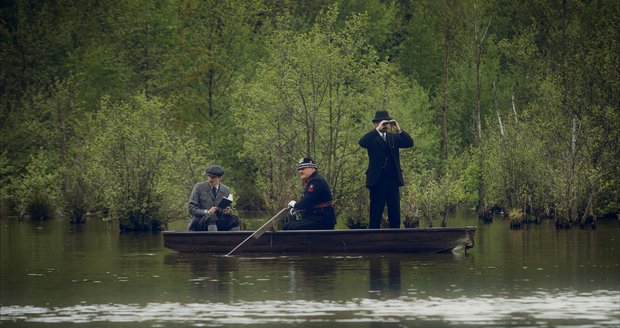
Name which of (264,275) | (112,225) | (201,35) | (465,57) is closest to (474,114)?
(465,57)

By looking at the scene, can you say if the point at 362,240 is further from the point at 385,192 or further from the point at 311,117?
the point at 311,117

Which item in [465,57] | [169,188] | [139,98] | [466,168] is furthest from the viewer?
[465,57]

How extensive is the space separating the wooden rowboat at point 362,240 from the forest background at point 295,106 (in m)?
8.56

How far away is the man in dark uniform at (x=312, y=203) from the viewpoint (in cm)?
2561

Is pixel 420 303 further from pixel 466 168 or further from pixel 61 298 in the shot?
pixel 466 168

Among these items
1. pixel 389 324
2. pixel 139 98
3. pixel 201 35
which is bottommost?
pixel 389 324

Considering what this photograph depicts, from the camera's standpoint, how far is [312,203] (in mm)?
25703

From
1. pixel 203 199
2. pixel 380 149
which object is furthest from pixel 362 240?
pixel 203 199

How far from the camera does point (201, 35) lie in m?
63.1

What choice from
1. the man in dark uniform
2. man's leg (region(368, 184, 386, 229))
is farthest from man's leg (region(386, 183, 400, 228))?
the man in dark uniform

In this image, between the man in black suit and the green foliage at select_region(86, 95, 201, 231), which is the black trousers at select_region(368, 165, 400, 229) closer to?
the man in black suit

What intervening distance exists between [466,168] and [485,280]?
28.2 metres

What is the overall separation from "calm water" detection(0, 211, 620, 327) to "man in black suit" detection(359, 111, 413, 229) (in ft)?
5.88

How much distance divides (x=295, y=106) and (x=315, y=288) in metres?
16.5
